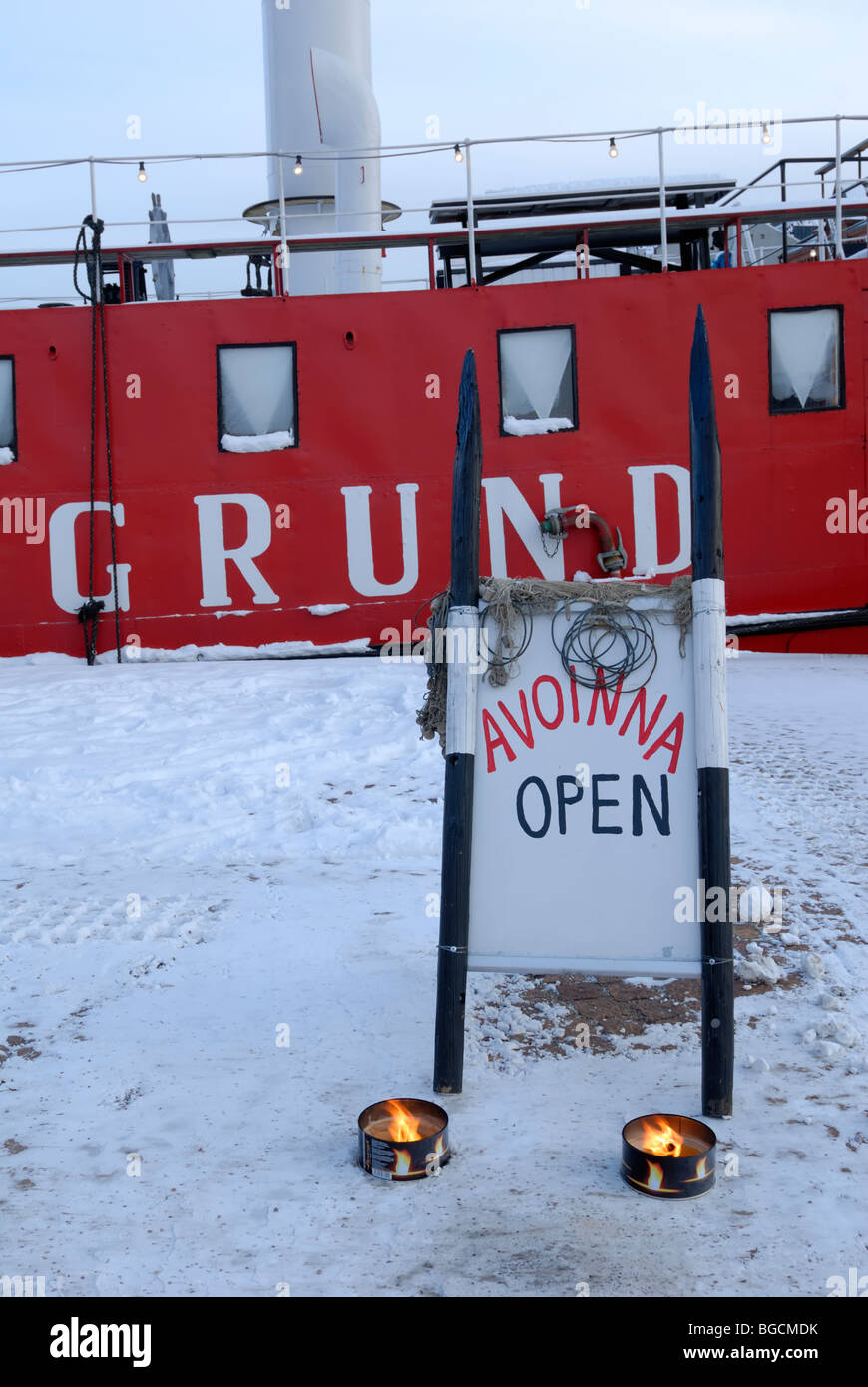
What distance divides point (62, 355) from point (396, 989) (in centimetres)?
943

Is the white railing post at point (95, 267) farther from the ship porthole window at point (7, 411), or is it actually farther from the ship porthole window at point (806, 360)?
the ship porthole window at point (806, 360)

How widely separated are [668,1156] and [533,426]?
9.52 meters

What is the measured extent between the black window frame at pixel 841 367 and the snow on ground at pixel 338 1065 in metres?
5.74

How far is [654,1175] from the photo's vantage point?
2.91 m

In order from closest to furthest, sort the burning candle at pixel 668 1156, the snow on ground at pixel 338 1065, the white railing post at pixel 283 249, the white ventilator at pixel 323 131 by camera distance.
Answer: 1. the snow on ground at pixel 338 1065
2. the burning candle at pixel 668 1156
3. the white railing post at pixel 283 249
4. the white ventilator at pixel 323 131

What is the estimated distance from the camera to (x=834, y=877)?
215 inches

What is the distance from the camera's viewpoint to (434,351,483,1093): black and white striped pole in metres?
3.44

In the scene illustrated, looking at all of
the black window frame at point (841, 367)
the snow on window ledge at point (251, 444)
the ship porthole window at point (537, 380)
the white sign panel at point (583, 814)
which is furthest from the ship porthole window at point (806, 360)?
the white sign panel at point (583, 814)

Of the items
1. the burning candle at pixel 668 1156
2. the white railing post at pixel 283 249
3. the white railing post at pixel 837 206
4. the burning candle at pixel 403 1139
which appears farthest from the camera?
the white railing post at pixel 837 206

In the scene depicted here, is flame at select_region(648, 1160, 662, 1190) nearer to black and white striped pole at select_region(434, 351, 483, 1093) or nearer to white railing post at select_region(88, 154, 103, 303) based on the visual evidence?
black and white striped pole at select_region(434, 351, 483, 1093)

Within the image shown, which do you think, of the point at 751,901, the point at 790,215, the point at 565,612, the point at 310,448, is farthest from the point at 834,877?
the point at 790,215

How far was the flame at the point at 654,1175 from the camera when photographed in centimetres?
291

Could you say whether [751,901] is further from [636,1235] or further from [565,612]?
[636,1235]

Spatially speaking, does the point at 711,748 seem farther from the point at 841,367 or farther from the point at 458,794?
the point at 841,367
